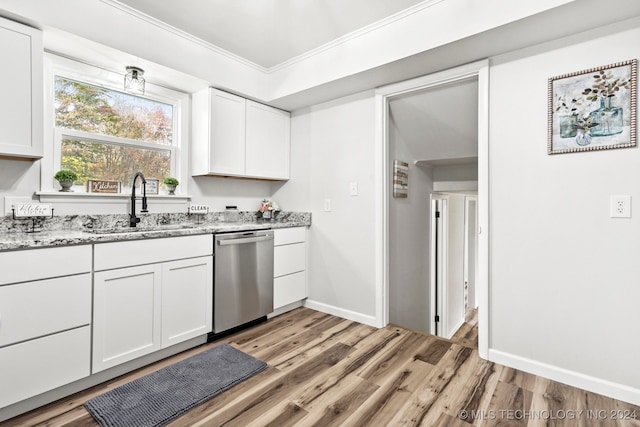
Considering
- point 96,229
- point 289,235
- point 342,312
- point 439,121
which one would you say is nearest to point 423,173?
point 439,121

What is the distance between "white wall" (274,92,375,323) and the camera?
9.66 ft

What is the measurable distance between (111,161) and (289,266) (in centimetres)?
179

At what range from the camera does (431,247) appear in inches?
148

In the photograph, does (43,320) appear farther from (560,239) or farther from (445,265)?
(445,265)

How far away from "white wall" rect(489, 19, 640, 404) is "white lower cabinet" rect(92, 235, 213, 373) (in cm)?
215

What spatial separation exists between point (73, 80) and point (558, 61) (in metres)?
3.38

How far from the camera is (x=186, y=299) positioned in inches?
91.7

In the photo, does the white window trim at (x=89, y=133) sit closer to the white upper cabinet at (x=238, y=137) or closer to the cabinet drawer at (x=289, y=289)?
the white upper cabinet at (x=238, y=137)

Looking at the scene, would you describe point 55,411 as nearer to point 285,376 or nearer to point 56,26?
point 285,376

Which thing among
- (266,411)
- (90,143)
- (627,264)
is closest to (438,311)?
(627,264)

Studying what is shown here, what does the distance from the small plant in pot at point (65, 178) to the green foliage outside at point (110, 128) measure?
145 mm

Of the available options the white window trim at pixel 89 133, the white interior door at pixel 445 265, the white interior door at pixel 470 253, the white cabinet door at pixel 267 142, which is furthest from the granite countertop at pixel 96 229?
the white interior door at pixel 470 253

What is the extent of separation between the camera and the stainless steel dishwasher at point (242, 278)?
2535 mm

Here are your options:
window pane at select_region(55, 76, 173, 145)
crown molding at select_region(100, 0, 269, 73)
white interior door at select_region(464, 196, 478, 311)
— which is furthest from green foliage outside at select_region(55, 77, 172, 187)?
white interior door at select_region(464, 196, 478, 311)
